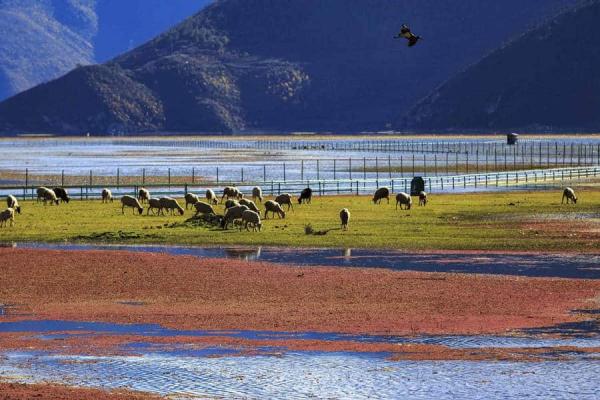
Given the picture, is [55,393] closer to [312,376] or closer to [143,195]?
[312,376]

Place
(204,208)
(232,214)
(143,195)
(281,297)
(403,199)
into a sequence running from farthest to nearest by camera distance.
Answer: (143,195) < (403,199) < (204,208) < (232,214) < (281,297)

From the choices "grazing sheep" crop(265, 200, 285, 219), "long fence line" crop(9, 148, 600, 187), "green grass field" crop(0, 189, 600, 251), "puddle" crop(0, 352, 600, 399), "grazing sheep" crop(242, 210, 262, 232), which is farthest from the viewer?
"long fence line" crop(9, 148, 600, 187)

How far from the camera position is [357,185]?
95.5m

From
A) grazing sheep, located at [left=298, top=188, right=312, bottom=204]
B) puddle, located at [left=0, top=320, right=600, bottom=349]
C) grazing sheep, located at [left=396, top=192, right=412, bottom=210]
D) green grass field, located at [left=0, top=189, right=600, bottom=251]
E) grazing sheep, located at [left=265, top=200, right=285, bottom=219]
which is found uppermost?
grazing sheep, located at [left=298, top=188, right=312, bottom=204]

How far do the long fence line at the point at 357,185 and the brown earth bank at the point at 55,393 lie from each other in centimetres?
6262

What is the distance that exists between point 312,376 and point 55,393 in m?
4.75

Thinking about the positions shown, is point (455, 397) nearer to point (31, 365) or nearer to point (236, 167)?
point (31, 365)

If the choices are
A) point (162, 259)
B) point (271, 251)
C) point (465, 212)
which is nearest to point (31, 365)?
point (162, 259)

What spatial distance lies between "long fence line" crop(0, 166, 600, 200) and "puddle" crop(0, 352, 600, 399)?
198 ft

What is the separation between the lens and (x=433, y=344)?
2967cm

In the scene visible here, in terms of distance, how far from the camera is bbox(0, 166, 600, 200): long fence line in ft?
307

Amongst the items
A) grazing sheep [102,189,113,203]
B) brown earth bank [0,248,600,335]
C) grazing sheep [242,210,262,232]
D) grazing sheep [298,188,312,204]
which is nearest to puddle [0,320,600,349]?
brown earth bank [0,248,600,335]

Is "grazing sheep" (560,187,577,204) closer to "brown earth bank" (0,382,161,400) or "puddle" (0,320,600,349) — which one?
"puddle" (0,320,600,349)

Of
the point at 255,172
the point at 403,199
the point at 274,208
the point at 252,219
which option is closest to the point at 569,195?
the point at 403,199
